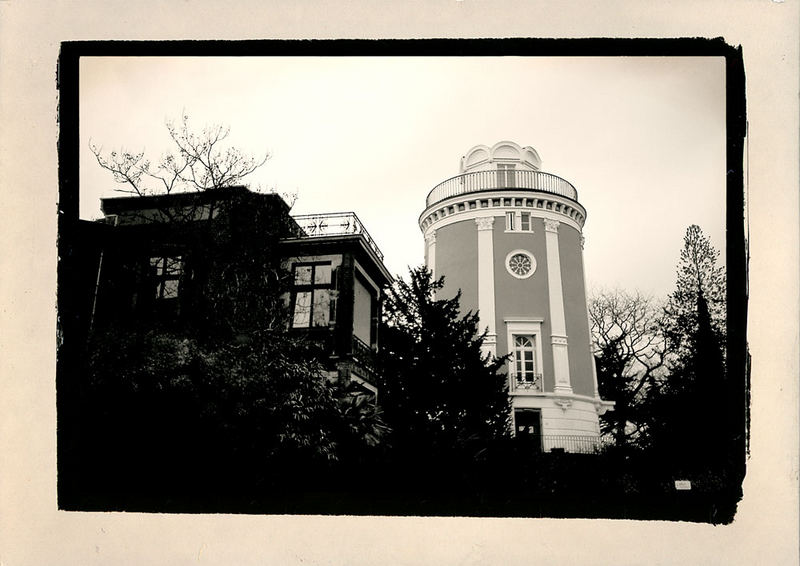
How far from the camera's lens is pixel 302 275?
5254 mm

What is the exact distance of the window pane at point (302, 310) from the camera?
4973 mm

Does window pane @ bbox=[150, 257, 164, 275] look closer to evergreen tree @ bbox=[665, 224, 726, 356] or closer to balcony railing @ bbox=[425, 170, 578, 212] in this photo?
balcony railing @ bbox=[425, 170, 578, 212]

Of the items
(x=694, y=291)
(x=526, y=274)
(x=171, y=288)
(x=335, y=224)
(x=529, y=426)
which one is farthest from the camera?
(x=526, y=274)

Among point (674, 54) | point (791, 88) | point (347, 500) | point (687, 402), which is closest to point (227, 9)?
point (674, 54)

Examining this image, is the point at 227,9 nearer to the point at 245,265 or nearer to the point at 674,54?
the point at 245,265

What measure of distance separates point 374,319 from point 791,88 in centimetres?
354

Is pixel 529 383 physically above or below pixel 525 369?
below

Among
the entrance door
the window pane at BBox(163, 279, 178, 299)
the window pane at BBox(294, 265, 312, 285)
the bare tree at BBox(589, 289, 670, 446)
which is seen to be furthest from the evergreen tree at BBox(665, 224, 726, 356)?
the window pane at BBox(163, 279, 178, 299)

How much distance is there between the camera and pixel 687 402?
4230mm

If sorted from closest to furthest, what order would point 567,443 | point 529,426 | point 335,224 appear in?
point 567,443 < point 529,426 < point 335,224

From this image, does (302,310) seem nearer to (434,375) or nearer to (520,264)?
(434,375)

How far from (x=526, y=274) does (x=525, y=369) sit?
947mm

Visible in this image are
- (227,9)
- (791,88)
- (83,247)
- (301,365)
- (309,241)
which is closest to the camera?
(791,88)

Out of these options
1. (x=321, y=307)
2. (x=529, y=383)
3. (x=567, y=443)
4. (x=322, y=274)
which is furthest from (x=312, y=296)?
(x=567, y=443)
